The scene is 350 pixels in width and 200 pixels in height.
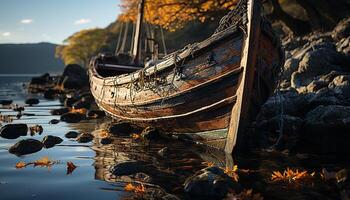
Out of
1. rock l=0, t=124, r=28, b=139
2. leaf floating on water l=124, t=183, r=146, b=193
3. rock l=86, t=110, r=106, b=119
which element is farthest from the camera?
rock l=86, t=110, r=106, b=119

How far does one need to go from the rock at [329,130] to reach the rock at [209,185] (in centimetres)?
389

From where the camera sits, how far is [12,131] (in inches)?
416

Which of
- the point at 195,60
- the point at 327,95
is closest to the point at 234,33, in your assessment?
the point at 195,60

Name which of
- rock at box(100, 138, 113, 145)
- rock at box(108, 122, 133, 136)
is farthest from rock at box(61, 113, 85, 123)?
rock at box(100, 138, 113, 145)

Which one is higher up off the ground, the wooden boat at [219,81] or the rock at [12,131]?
the wooden boat at [219,81]

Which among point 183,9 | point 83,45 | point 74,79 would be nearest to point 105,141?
point 183,9

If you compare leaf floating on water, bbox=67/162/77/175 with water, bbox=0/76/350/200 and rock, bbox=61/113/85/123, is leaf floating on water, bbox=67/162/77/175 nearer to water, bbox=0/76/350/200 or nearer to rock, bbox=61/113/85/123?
water, bbox=0/76/350/200

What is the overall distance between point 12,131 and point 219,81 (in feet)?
20.4

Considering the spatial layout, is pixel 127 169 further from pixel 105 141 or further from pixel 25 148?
pixel 105 141

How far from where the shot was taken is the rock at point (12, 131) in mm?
10422

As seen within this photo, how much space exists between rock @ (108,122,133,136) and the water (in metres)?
1.36

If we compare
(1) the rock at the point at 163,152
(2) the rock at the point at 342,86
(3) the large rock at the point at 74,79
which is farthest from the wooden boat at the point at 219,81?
(3) the large rock at the point at 74,79

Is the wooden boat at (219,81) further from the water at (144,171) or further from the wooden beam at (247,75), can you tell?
the water at (144,171)

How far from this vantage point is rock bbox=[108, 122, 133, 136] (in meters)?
11.5
